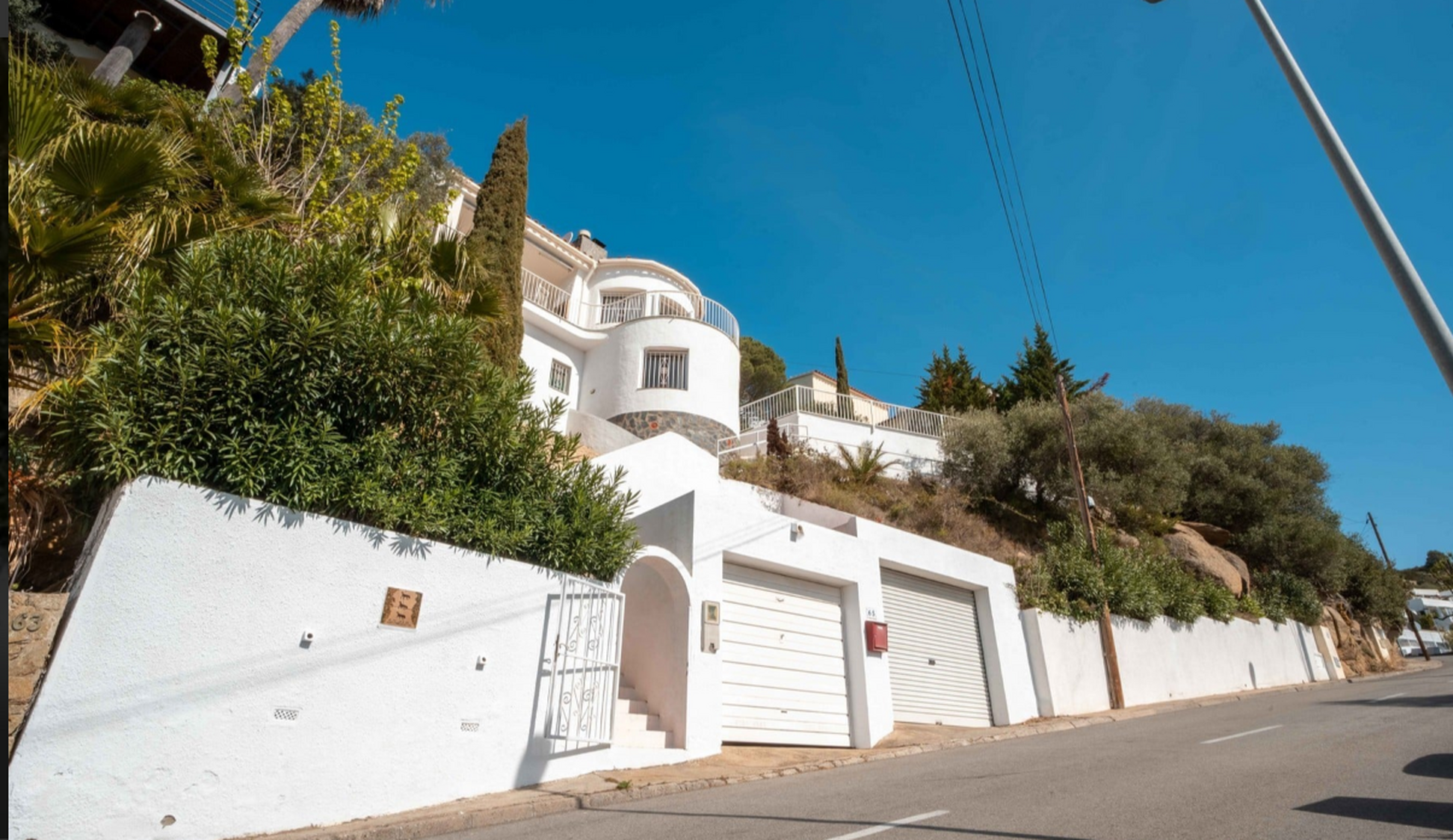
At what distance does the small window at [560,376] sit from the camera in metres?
21.9

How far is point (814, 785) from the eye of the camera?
7.36 m

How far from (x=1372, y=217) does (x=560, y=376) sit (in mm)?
19627

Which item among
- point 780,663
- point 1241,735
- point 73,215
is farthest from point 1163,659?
point 73,215

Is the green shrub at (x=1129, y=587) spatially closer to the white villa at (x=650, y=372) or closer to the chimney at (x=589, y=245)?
the white villa at (x=650, y=372)

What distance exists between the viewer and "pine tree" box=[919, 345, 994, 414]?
115 feet

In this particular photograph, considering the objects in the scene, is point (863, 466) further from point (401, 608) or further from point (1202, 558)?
point (401, 608)

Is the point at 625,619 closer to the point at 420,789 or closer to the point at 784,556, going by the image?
the point at 784,556

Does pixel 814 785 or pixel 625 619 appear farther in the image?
pixel 625 619

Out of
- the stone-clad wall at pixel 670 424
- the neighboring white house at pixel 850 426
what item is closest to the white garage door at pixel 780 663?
the stone-clad wall at pixel 670 424

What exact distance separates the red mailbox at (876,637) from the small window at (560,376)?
44.1 ft

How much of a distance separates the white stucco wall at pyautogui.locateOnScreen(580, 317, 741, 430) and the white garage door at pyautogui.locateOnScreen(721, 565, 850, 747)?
35.0 feet

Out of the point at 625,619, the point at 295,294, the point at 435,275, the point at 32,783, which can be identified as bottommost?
the point at 32,783

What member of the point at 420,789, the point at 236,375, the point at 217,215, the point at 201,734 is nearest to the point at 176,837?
the point at 201,734

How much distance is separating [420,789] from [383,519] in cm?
241
